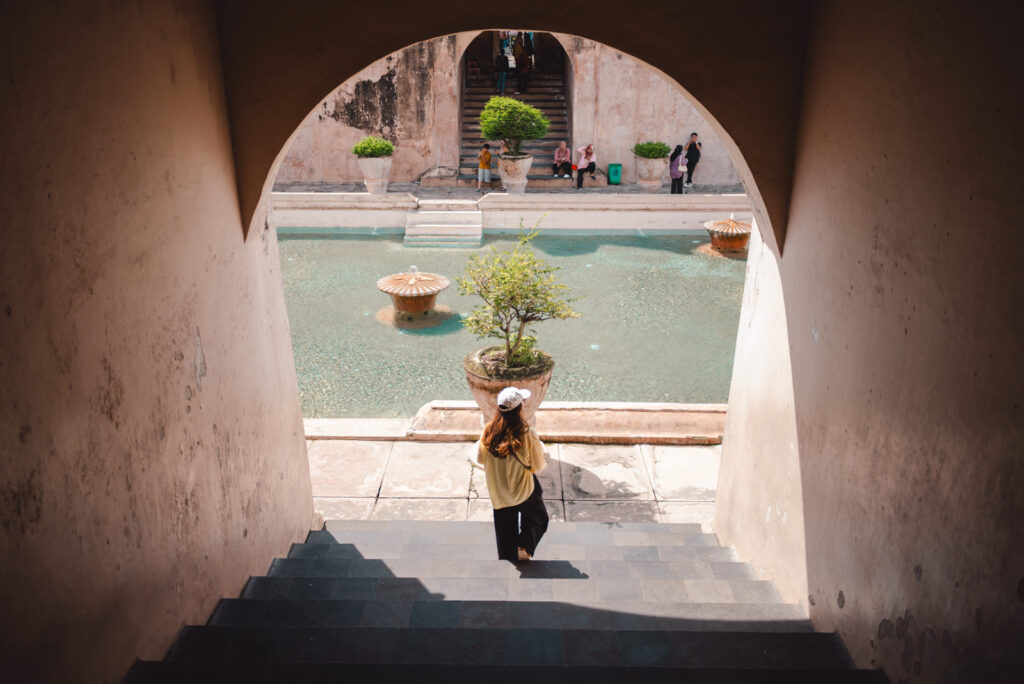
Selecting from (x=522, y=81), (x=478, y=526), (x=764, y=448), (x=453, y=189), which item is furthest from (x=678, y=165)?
(x=764, y=448)

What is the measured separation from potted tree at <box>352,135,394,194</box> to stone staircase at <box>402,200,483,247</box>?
5.84 ft

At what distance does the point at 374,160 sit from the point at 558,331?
7.57 metres

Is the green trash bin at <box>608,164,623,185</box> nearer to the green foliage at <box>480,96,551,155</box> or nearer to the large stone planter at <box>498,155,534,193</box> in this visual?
the large stone planter at <box>498,155,534,193</box>

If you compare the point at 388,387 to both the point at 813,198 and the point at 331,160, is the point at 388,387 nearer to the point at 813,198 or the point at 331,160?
the point at 813,198

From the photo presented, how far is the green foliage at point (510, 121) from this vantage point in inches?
569

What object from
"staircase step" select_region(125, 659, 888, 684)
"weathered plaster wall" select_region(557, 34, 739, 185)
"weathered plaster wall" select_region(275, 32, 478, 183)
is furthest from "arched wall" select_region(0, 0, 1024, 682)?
"weathered plaster wall" select_region(557, 34, 739, 185)

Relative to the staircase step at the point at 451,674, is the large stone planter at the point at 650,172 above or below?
above

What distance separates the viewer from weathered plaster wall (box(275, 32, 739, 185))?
16938mm

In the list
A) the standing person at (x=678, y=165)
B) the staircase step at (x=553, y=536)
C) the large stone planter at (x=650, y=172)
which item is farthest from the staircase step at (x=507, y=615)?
the large stone planter at (x=650, y=172)

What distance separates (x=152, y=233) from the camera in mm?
2865

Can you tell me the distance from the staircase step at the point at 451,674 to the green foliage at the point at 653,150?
1444 cm

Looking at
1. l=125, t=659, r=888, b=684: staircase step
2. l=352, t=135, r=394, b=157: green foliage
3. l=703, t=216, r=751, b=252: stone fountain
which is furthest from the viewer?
l=352, t=135, r=394, b=157: green foliage

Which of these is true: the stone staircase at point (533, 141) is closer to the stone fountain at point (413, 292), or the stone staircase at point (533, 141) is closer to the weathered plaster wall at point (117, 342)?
the stone fountain at point (413, 292)

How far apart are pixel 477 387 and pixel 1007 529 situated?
451cm
